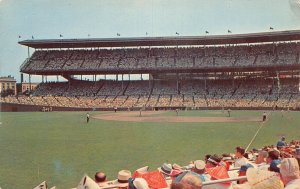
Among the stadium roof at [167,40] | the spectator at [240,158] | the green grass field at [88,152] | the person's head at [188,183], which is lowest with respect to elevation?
the green grass field at [88,152]

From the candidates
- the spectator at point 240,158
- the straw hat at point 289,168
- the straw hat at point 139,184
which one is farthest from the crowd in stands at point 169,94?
the straw hat at point 139,184

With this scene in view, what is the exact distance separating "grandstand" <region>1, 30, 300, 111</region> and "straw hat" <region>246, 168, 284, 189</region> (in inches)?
1874

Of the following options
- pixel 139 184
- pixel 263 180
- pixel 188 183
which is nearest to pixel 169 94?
pixel 139 184

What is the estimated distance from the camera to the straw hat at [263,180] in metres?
3.24

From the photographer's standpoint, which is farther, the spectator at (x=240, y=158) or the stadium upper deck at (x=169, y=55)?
the stadium upper deck at (x=169, y=55)

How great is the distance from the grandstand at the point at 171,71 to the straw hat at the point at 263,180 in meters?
47.6

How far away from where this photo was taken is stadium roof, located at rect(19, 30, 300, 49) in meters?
54.0

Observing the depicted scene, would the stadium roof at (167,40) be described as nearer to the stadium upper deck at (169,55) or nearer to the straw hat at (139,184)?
the stadium upper deck at (169,55)

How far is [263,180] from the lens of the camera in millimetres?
3385

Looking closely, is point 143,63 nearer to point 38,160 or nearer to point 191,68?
point 191,68

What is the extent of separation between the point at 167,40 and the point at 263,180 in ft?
179

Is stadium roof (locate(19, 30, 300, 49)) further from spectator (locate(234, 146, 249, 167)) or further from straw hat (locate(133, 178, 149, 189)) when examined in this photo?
straw hat (locate(133, 178, 149, 189))

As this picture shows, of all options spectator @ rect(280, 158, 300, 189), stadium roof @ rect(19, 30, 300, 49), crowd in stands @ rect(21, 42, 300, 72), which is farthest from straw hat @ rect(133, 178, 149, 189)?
crowd in stands @ rect(21, 42, 300, 72)

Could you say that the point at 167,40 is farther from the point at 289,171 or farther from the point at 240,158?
the point at 289,171
